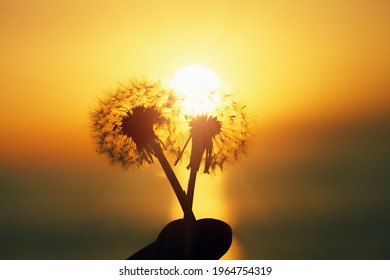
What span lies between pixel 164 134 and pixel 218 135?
1.61 feet

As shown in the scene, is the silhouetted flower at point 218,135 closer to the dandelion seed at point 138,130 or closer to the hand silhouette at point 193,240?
the dandelion seed at point 138,130

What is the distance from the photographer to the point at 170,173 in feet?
17.5

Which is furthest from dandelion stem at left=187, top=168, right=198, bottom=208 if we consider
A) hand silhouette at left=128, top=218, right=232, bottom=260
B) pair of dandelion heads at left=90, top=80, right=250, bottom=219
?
hand silhouette at left=128, top=218, right=232, bottom=260

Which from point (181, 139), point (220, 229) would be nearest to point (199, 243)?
point (220, 229)

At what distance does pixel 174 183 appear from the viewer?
536 centimetres

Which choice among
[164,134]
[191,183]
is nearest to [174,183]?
[191,183]

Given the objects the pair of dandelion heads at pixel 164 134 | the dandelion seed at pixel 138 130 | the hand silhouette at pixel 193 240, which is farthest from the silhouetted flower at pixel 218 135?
the hand silhouette at pixel 193 240

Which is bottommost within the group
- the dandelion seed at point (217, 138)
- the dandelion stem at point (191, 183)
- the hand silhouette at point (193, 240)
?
the hand silhouette at point (193, 240)

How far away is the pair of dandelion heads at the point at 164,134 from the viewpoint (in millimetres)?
5348

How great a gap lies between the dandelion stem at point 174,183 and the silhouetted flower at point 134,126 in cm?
6

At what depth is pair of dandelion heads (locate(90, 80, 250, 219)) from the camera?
17.5 feet

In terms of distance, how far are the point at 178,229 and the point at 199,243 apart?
0.23m

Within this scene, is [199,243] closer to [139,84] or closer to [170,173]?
[170,173]

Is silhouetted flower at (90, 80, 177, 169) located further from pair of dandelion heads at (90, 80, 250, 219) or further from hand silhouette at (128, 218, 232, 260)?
hand silhouette at (128, 218, 232, 260)
